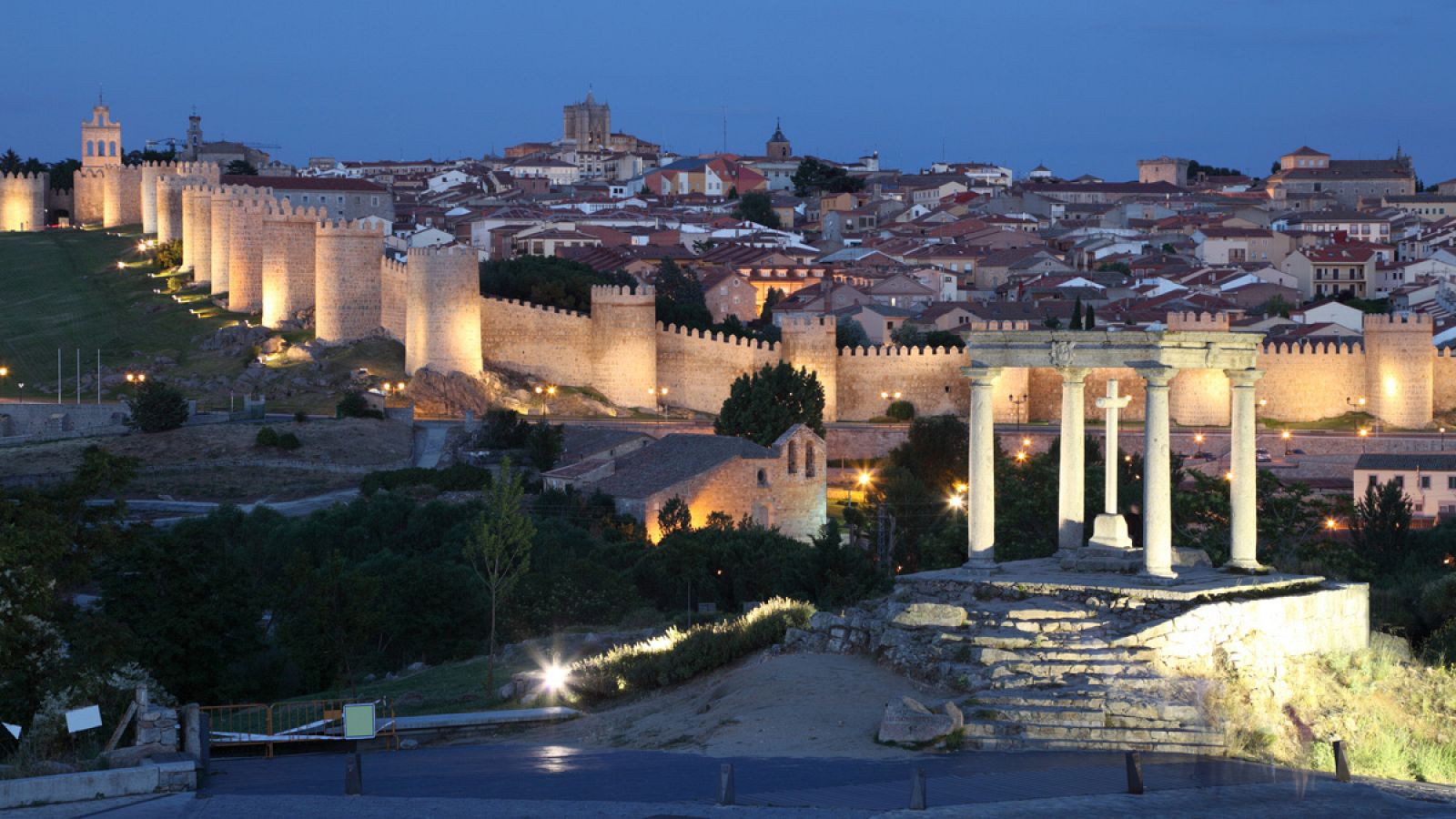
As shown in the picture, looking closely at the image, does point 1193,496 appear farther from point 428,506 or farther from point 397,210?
point 397,210

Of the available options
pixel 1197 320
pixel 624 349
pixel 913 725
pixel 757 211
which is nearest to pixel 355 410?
pixel 624 349

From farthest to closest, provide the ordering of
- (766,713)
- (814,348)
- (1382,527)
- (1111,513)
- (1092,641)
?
(814,348) < (1382,527) < (1111,513) < (1092,641) < (766,713)

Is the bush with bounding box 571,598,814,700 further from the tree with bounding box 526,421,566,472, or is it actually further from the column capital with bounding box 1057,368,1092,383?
the tree with bounding box 526,421,566,472

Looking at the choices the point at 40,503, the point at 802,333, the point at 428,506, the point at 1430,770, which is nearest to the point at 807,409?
the point at 802,333

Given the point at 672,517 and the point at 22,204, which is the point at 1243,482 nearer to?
the point at 672,517

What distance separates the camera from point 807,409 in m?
41.0

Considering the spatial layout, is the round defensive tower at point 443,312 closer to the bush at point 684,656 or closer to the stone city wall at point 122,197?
the bush at point 684,656

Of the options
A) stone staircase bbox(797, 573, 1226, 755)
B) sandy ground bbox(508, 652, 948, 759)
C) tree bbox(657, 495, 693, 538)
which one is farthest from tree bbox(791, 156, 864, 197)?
sandy ground bbox(508, 652, 948, 759)

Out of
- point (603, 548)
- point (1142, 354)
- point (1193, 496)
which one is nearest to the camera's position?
point (1142, 354)

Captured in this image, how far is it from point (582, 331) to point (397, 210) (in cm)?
4902

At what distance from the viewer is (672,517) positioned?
3300 cm

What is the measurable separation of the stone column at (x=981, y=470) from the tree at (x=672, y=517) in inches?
566

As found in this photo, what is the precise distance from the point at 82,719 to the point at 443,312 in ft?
98.1

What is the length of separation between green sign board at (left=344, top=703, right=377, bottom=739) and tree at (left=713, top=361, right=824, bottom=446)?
77.2 feet
